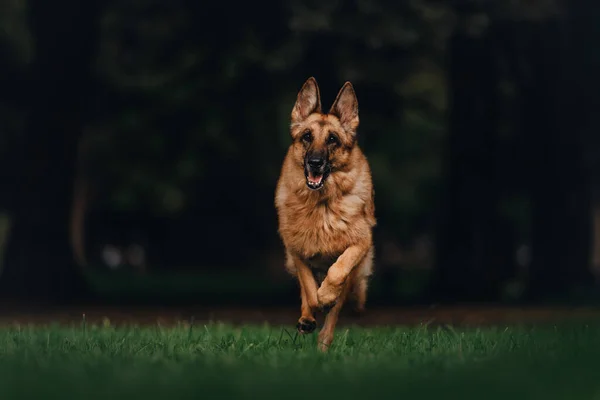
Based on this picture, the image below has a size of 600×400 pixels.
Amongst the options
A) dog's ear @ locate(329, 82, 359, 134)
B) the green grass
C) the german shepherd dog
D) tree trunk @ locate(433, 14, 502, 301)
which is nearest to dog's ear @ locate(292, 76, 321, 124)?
the german shepherd dog

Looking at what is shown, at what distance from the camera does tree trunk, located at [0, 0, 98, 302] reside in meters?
22.8

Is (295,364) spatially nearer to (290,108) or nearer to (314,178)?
(314,178)

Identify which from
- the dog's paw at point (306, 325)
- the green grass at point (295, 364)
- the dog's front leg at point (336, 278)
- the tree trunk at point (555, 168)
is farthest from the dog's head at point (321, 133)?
the tree trunk at point (555, 168)

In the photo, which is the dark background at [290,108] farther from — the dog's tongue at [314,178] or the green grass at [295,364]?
the dog's tongue at [314,178]

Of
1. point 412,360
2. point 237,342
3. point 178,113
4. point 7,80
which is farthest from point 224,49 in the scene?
point 412,360

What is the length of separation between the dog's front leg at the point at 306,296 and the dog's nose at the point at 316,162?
2.69ft

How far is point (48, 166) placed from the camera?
75.0ft

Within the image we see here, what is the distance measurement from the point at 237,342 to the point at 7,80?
17.7 metres

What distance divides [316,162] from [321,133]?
0.81 ft

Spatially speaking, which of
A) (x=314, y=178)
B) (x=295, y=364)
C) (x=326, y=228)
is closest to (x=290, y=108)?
(x=326, y=228)

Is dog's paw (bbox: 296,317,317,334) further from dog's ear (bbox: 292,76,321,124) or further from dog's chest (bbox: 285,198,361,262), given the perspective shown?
dog's ear (bbox: 292,76,321,124)

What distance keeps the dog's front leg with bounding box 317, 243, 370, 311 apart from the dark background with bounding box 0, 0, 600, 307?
35.3ft

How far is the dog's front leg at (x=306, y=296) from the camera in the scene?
406 inches

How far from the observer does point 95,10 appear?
23.4 metres
